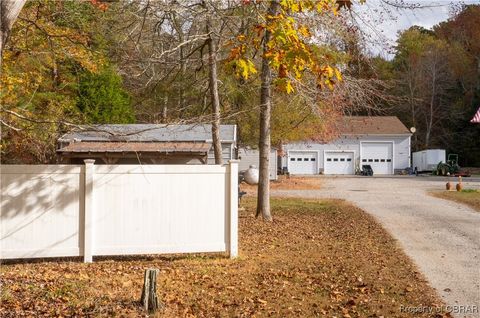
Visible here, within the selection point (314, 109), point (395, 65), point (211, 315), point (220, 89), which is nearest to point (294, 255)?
point (211, 315)

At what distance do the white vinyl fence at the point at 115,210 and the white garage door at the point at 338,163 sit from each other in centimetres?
4210

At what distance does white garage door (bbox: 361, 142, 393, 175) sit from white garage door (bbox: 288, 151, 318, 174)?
4.38 meters

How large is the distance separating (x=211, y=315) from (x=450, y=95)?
178 feet

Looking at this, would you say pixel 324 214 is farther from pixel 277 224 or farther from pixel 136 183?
pixel 136 183

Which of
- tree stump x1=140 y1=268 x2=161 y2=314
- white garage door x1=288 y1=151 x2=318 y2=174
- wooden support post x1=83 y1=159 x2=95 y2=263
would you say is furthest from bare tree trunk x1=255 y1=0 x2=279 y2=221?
white garage door x1=288 y1=151 x2=318 y2=174

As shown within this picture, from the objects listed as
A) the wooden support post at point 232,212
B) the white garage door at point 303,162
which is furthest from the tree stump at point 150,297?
the white garage door at point 303,162

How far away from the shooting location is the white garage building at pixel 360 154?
164 feet

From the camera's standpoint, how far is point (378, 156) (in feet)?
167

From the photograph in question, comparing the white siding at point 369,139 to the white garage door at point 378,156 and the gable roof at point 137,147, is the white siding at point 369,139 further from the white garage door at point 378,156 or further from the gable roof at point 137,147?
the gable roof at point 137,147

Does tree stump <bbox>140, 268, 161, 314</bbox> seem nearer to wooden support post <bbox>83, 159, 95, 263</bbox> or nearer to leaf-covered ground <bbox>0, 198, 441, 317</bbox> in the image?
leaf-covered ground <bbox>0, 198, 441, 317</bbox>

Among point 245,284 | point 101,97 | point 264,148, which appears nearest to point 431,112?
point 101,97

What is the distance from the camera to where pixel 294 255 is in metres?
9.51

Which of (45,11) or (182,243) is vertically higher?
(45,11)

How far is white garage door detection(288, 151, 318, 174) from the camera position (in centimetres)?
4978
